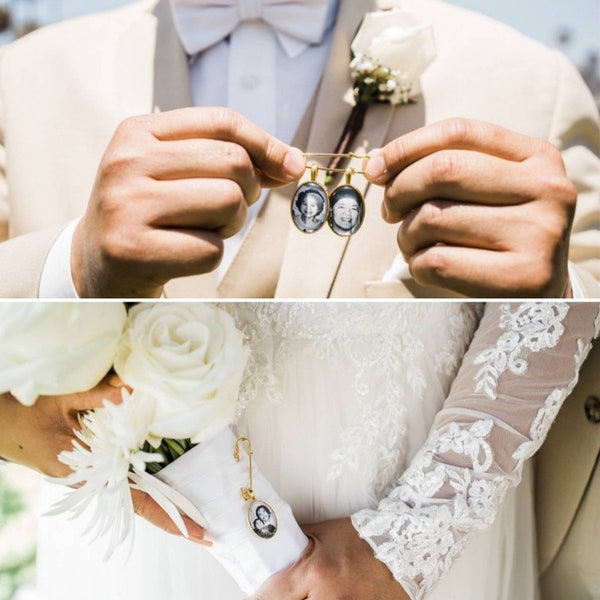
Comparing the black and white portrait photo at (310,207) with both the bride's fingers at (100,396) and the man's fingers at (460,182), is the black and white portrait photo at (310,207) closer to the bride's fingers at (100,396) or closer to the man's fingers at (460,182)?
the man's fingers at (460,182)

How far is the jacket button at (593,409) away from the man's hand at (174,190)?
397 mm

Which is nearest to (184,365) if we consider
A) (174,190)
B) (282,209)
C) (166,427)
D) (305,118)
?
(166,427)

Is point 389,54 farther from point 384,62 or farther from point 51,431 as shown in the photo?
point 51,431

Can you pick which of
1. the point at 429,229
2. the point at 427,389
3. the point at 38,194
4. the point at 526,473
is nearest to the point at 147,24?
the point at 38,194

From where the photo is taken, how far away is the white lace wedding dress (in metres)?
0.66

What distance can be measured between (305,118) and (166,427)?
464 millimetres

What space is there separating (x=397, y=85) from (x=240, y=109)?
0.74ft

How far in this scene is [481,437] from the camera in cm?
67

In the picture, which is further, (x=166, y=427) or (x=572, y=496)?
(x=572, y=496)

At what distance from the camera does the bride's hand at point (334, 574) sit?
638mm

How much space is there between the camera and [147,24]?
34.6 inches

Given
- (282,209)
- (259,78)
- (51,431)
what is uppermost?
(259,78)

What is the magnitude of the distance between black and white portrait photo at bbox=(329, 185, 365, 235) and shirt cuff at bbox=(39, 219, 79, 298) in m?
0.30

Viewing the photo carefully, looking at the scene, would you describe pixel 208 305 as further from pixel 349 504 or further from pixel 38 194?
pixel 38 194
